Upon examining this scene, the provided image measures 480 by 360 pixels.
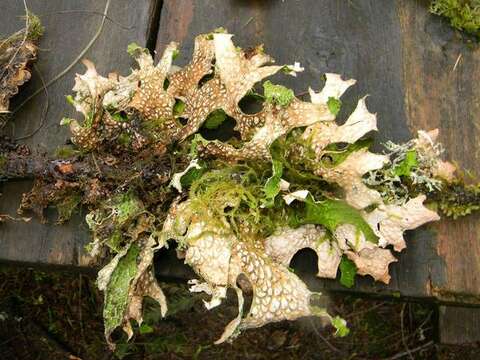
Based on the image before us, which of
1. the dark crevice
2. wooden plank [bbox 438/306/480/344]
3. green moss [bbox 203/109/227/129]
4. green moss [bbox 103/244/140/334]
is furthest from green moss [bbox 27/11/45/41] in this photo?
wooden plank [bbox 438/306/480/344]

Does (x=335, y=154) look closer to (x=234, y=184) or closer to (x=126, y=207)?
(x=234, y=184)

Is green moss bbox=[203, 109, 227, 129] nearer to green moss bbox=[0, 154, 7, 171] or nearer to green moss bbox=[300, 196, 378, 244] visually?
green moss bbox=[300, 196, 378, 244]

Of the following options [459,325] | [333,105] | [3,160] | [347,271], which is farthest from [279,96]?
[459,325]

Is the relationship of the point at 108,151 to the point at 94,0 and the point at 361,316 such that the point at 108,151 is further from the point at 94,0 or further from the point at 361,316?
the point at 361,316

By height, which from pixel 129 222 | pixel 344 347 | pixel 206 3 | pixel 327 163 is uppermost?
pixel 206 3

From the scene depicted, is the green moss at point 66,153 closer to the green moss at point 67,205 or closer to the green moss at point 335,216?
the green moss at point 67,205

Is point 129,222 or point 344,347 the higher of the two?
point 129,222

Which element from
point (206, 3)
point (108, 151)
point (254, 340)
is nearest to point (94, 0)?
point (206, 3)
